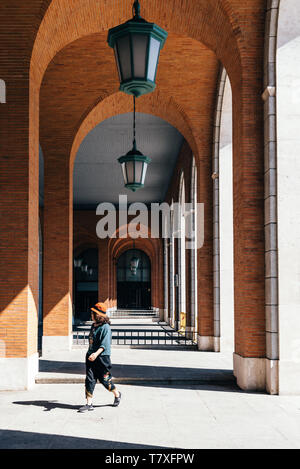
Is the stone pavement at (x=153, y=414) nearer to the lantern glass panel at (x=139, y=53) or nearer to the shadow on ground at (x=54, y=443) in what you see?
the shadow on ground at (x=54, y=443)

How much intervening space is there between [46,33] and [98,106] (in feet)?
15.3

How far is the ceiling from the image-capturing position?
16.6m

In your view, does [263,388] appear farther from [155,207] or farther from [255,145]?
[155,207]

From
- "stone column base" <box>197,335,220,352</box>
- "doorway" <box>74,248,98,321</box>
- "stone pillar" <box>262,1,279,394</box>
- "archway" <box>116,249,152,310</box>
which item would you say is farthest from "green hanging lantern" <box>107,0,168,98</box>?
"archway" <box>116,249,152,310</box>

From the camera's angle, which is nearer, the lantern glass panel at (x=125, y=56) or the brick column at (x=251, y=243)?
the lantern glass panel at (x=125, y=56)

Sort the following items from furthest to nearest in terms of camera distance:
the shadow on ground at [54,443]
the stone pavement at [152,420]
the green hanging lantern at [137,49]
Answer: the stone pavement at [152,420] → the shadow on ground at [54,443] → the green hanging lantern at [137,49]

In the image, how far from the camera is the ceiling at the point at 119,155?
16.6 metres

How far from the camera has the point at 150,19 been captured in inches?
395

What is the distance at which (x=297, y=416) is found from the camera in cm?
638

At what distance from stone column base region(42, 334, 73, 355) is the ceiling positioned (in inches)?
267

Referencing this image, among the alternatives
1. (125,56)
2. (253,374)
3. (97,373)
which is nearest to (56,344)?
(253,374)

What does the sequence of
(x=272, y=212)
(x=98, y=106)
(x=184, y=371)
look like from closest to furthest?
(x=272, y=212) → (x=184, y=371) → (x=98, y=106)

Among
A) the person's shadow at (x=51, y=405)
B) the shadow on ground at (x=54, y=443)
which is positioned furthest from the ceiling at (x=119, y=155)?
the shadow on ground at (x=54, y=443)
